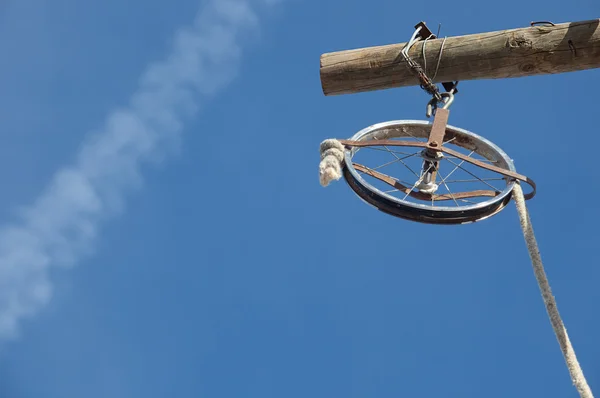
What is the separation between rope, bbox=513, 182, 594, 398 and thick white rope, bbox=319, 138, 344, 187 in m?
1.25

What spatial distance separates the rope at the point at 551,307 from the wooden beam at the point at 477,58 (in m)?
1.10

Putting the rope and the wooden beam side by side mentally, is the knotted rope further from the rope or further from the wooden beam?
the wooden beam

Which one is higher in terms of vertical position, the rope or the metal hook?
the metal hook

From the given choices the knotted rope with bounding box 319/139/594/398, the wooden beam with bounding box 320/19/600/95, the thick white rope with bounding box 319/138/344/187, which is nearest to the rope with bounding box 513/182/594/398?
the knotted rope with bounding box 319/139/594/398

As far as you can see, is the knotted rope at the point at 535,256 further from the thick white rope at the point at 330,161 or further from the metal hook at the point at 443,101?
the metal hook at the point at 443,101

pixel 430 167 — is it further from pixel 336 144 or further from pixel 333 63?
pixel 333 63

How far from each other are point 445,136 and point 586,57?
4.03 ft

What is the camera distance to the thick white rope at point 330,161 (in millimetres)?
7195

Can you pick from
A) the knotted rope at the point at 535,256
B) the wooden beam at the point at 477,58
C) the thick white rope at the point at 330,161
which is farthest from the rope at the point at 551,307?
the thick white rope at the point at 330,161

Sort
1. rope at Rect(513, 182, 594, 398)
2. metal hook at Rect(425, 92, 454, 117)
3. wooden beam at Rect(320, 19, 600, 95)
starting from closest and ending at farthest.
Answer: rope at Rect(513, 182, 594, 398)
wooden beam at Rect(320, 19, 600, 95)
metal hook at Rect(425, 92, 454, 117)

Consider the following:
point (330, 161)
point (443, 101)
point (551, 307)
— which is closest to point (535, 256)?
point (551, 307)

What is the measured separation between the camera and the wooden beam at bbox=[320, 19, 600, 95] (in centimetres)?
747

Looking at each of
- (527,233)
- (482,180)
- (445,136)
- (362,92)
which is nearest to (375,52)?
(362,92)

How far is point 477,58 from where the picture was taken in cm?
794
